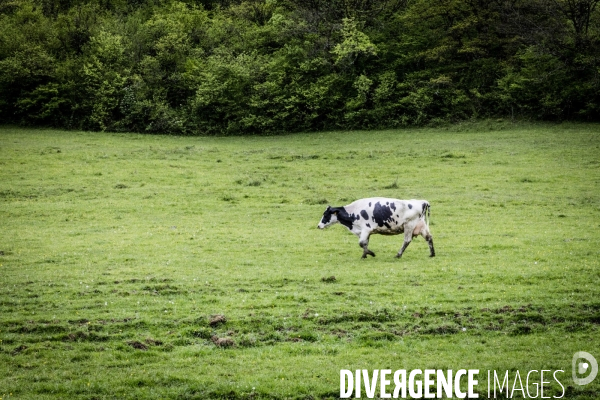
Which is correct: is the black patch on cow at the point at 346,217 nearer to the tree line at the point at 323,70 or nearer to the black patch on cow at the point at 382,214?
the black patch on cow at the point at 382,214

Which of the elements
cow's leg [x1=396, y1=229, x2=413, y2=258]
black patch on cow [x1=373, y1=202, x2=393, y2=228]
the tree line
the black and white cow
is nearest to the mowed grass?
cow's leg [x1=396, y1=229, x2=413, y2=258]

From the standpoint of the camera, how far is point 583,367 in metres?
13.1

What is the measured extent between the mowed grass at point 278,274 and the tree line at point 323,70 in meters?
13.8

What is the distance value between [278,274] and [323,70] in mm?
45498

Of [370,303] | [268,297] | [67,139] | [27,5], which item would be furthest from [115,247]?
[27,5]

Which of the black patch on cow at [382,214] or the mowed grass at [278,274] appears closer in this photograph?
the mowed grass at [278,274]

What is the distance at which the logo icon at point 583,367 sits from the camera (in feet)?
41.2

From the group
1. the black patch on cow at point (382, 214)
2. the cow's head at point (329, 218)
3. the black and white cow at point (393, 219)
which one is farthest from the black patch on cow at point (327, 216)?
the black patch on cow at point (382, 214)

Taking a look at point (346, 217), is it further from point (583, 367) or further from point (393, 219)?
point (583, 367)

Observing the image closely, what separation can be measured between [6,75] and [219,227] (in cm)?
4257

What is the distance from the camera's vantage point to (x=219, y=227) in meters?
29.8

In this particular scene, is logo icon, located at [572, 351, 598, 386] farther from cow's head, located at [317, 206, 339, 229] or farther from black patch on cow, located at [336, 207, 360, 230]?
cow's head, located at [317, 206, 339, 229]

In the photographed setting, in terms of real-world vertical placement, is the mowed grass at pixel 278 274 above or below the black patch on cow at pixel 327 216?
below

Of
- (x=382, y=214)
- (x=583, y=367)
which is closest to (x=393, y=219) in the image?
(x=382, y=214)
